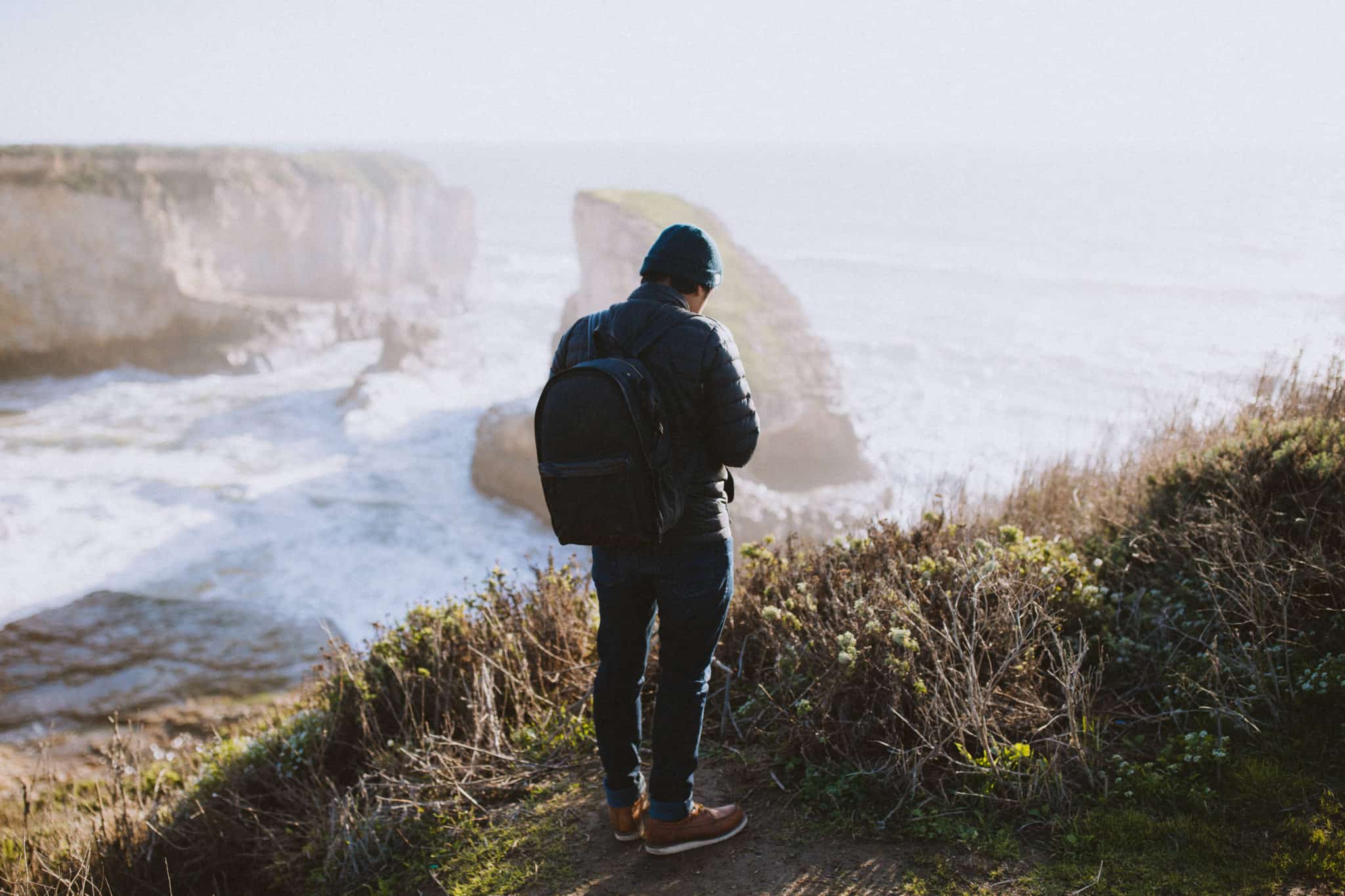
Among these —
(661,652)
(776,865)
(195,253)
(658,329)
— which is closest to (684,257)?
(658,329)

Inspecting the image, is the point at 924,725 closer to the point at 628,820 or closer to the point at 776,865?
the point at 776,865

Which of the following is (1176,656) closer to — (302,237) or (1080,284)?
(1080,284)

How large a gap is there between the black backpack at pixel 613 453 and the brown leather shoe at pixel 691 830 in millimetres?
1153

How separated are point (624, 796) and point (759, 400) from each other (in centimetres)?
2004

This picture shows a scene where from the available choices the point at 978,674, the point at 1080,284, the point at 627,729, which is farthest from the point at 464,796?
the point at 1080,284

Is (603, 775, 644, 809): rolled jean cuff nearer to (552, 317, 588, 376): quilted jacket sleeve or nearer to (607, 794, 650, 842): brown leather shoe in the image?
(607, 794, 650, 842): brown leather shoe

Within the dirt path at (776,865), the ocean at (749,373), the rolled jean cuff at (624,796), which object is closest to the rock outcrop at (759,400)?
the ocean at (749,373)

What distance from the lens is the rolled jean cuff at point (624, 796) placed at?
3.10 metres

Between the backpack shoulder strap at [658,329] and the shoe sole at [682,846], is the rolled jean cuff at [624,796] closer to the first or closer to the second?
the shoe sole at [682,846]

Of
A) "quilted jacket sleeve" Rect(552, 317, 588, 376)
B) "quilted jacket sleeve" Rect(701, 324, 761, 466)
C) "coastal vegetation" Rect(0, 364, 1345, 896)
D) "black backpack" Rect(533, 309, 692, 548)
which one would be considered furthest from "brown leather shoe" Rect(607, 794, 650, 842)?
"quilted jacket sleeve" Rect(552, 317, 588, 376)

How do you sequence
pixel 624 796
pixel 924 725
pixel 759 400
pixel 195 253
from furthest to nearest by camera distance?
pixel 195 253 → pixel 759 400 → pixel 924 725 → pixel 624 796

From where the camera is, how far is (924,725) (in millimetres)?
Answer: 3301

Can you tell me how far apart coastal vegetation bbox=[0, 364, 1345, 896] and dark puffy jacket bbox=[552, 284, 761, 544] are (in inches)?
43.2

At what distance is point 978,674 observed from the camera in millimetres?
3512
